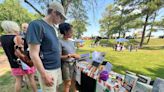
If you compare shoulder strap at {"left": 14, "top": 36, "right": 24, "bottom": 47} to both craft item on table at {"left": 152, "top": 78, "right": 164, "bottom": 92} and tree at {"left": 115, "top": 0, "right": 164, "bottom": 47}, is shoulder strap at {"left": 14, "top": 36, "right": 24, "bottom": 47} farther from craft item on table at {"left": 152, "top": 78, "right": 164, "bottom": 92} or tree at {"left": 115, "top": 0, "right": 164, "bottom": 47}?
tree at {"left": 115, "top": 0, "right": 164, "bottom": 47}

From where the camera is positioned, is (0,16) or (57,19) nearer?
(57,19)

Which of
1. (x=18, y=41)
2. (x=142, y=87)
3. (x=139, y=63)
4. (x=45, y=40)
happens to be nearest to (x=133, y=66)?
(x=139, y=63)

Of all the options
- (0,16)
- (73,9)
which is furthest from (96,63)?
(0,16)

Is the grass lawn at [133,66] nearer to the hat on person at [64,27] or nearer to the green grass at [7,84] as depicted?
the green grass at [7,84]

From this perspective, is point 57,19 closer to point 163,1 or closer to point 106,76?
point 106,76

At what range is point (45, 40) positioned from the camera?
1914mm

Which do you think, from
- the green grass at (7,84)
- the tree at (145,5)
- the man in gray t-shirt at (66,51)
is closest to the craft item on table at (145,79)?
the man in gray t-shirt at (66,51)

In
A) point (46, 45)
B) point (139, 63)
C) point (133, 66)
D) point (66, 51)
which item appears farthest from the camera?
point (139, 63)

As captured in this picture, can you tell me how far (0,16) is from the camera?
38.9 m

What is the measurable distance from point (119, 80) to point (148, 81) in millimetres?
567

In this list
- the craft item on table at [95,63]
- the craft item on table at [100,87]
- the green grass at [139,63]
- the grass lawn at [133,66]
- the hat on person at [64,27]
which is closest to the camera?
the craft item on table at [100,87]

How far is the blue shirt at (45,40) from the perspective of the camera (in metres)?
1.81

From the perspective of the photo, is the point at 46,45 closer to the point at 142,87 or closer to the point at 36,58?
the point at 36,58

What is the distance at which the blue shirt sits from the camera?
1.81 m
